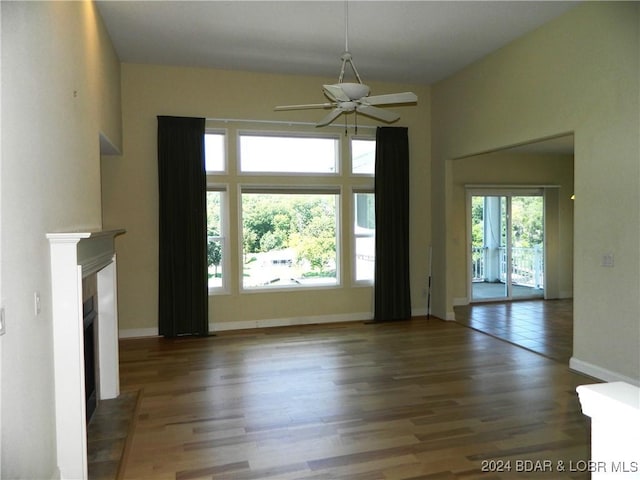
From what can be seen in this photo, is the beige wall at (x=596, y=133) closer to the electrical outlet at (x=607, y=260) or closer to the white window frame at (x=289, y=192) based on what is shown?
the electrical outlet at (x=607, y=260)

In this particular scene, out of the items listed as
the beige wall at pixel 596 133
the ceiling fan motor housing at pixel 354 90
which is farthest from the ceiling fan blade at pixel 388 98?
the beige wall at pixel 596 133

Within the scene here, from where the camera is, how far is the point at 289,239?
22.1 feet

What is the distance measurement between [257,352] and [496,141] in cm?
386

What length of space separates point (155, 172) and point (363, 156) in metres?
2.98

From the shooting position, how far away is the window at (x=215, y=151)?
6320 mm

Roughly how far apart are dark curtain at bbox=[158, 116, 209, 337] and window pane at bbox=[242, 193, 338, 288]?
0.69m

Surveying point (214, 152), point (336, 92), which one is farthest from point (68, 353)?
point (214, 152)

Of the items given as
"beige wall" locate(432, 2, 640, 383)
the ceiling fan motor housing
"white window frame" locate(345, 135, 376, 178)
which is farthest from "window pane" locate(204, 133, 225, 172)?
"beige wall" locate(432, 2, 640, 383)

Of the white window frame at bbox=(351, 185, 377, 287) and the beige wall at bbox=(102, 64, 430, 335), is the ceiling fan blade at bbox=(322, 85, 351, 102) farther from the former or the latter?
the white window frame at bbox=(351, 185, 377, 287)

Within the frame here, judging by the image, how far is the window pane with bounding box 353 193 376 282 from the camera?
275 inches

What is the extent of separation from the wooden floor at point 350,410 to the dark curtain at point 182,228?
0.44 meters

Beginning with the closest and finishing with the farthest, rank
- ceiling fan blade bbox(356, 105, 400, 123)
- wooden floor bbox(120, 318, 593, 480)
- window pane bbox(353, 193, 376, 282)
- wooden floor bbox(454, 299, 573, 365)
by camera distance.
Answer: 1. wooden floor bbox(120, 318, 593, 480)
2. ceiling fan blade bbox(356, 105, 400, 123)
3. wooden floor bbox(454, 299, 573, 365)
4. window pane bbox(353, 193, 376, 282)

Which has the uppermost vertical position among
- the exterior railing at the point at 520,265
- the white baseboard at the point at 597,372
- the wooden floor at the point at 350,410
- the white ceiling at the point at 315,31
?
the white ceiling at the point at 315,31

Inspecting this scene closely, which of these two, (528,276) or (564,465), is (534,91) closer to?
(564,465)
